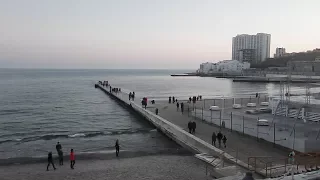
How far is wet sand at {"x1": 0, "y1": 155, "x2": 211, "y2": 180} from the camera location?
16.1 m

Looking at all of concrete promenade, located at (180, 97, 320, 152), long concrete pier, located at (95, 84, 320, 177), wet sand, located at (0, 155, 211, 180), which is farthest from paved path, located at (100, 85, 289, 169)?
wet sand, located at (0, 155, 211, 180)

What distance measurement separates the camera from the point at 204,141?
20828 millimetres

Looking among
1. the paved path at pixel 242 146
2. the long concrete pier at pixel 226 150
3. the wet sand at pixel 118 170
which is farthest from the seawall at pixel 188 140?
the wet sand at pixel 118 170

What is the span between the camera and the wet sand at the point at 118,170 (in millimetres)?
16094

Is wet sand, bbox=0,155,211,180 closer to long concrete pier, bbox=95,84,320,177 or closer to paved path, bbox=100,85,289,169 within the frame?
long concrete pier, bbox=95,84,320,177

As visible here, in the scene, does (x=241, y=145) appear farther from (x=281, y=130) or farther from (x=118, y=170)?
(x=118, y=170)

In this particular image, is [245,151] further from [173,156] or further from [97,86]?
[97,86]

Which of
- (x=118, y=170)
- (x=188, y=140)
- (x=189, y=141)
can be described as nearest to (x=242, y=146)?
(x=189, y=141)

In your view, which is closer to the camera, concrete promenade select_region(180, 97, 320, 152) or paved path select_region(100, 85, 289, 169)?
paved path select_region(100, 85, 289, 169)

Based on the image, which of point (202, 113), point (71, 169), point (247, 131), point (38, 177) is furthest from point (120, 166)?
point (202, 113)

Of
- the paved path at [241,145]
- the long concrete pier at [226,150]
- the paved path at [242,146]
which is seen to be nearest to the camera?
the long concrete pier at [226,150]

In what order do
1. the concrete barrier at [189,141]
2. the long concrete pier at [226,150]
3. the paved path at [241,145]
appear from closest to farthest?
1. the long concrete pier at [226,150]
2. the concrete barrier at [189,141]
3. the paved path at [241,145]

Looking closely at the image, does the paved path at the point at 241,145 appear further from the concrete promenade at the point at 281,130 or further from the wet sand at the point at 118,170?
the wet sand at the point at 118,170

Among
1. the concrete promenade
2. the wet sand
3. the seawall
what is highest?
the concrete promenade
